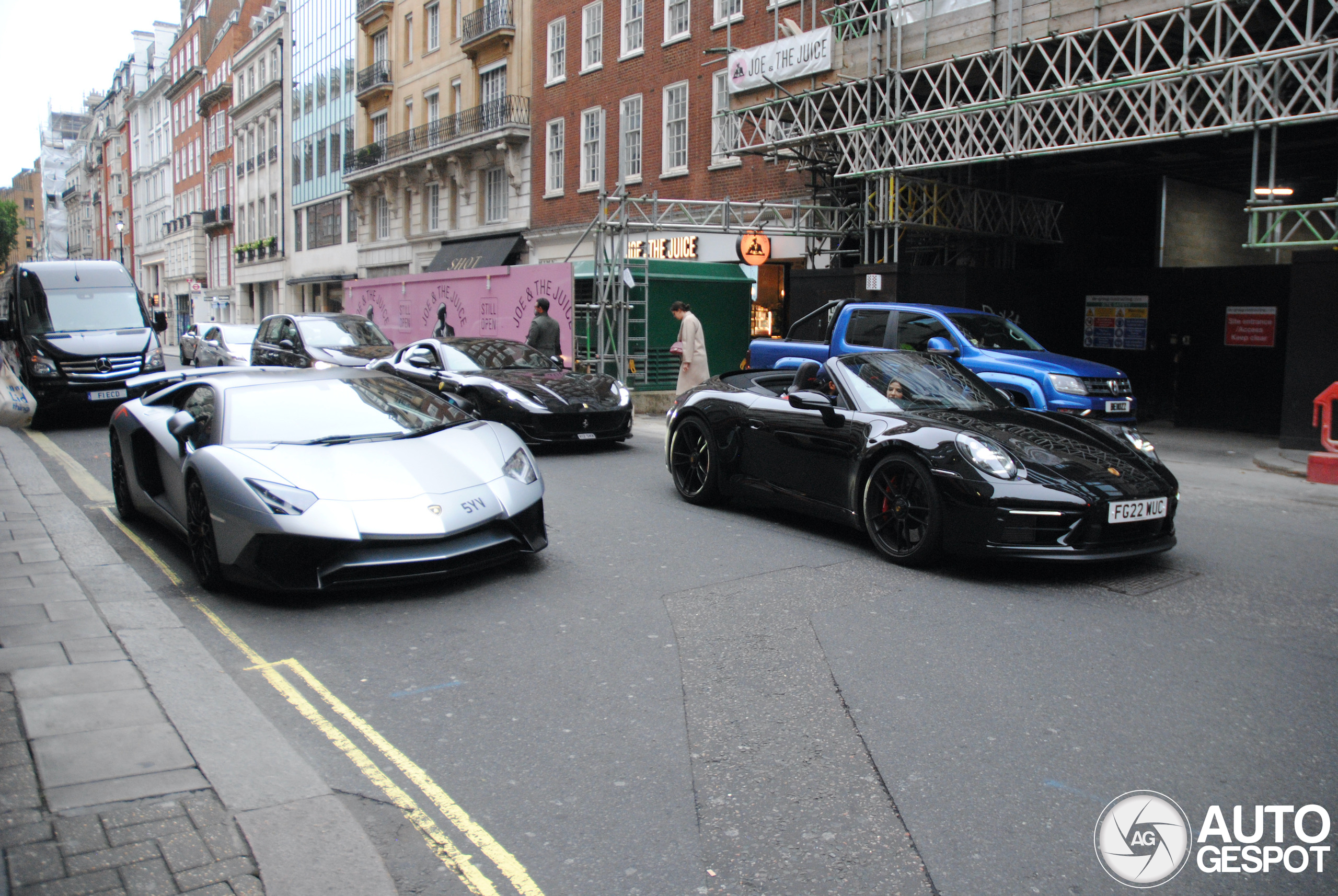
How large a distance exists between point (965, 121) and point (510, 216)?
20.4m

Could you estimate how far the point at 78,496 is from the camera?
906cm

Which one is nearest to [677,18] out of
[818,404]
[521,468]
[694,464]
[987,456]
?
[694,464]

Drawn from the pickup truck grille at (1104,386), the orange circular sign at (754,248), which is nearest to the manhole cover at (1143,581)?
the pickup truck grille at (1104,386)

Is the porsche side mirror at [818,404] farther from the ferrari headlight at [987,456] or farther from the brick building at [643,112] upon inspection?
the brick building at [643,112]

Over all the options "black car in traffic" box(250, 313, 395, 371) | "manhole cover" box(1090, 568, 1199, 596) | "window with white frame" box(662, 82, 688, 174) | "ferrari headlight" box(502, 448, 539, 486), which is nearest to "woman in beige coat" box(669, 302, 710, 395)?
"black car in traffic" box(250, 313, 395, 371)

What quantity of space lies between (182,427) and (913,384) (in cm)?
475

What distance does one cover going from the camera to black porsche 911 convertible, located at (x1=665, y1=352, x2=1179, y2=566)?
232 inches

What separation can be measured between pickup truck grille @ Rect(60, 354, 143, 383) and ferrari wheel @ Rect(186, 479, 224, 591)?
10233mm

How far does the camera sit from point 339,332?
16797mm

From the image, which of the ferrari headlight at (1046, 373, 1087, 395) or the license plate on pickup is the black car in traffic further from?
the license plate on pickup

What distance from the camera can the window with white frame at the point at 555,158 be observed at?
1229 inches

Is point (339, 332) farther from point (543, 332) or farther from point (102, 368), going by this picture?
point (543, 332)

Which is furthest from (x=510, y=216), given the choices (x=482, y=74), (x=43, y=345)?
(x=43, y=345)

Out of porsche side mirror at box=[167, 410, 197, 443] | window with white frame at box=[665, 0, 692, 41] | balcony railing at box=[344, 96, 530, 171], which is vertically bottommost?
porsche side mirror at box=[167, 410, 197, 443]
